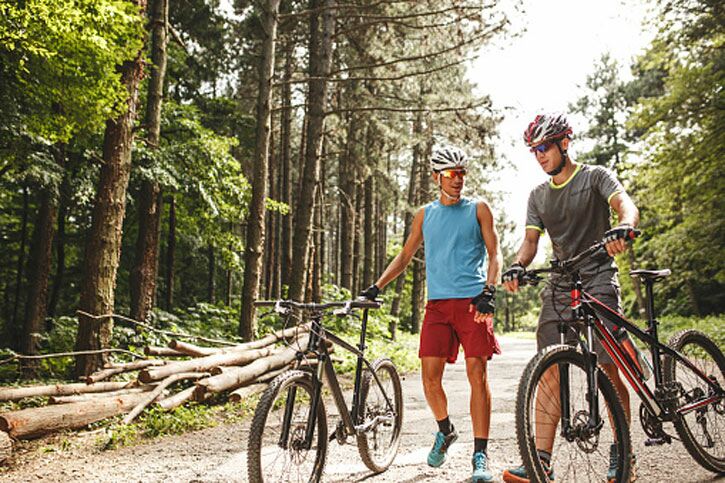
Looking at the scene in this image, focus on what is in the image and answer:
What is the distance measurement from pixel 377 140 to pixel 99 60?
37.7ft

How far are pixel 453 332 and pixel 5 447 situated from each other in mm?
3809

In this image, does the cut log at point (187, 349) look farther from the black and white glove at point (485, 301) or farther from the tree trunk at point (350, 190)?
the tree trunk at point (350, 190)

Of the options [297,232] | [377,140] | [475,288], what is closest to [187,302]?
[377,140]

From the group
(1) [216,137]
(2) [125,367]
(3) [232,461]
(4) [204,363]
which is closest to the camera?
(3) [232,461]

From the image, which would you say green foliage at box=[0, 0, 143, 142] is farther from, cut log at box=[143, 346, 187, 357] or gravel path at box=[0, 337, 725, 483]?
gravel path at box=[0, 337, 725, 483]

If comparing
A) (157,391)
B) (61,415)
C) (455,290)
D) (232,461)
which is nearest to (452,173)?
(455,290)

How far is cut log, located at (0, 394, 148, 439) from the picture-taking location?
5.10 m

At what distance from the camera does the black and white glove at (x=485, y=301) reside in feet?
12.3

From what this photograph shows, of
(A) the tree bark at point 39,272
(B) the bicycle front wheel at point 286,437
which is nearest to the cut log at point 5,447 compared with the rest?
(B) the bicycle front wheel at point 286,437

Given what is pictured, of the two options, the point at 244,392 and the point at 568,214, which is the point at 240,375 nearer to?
the point at 244,392

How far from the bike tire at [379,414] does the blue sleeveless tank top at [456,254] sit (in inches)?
32.1

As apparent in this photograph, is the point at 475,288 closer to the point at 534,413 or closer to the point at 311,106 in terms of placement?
the point at 534,413

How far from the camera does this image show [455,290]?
4.17m

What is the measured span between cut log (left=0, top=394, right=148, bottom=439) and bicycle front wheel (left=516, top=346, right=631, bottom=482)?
447 centimetres
